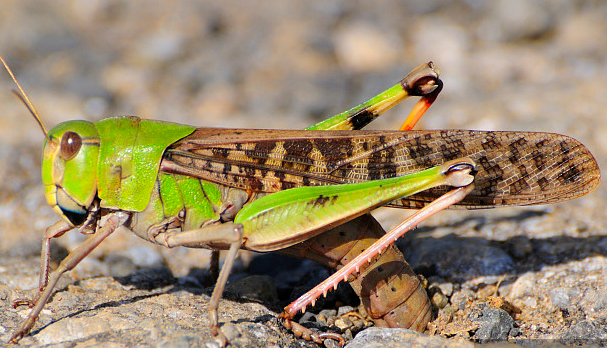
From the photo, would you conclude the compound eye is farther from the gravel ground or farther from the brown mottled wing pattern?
the gravel ground

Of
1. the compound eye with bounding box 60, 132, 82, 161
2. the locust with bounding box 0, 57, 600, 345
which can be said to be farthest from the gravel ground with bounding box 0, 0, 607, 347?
the compound eye with bounding box 60, 132, 82, 161

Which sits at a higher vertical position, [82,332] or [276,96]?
[276,96]

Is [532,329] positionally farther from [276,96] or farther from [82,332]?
[276,96]

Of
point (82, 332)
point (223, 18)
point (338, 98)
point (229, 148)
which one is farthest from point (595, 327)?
point (223, 18)

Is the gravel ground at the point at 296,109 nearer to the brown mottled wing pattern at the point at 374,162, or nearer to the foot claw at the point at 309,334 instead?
the foot claw at the point at 309,334

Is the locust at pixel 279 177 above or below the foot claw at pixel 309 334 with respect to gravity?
above

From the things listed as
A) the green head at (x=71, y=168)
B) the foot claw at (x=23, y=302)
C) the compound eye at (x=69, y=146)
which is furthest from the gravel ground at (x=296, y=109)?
the compound eye at (x=69, y=146)

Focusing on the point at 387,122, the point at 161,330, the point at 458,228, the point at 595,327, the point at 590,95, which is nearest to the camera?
the point at 161,330
